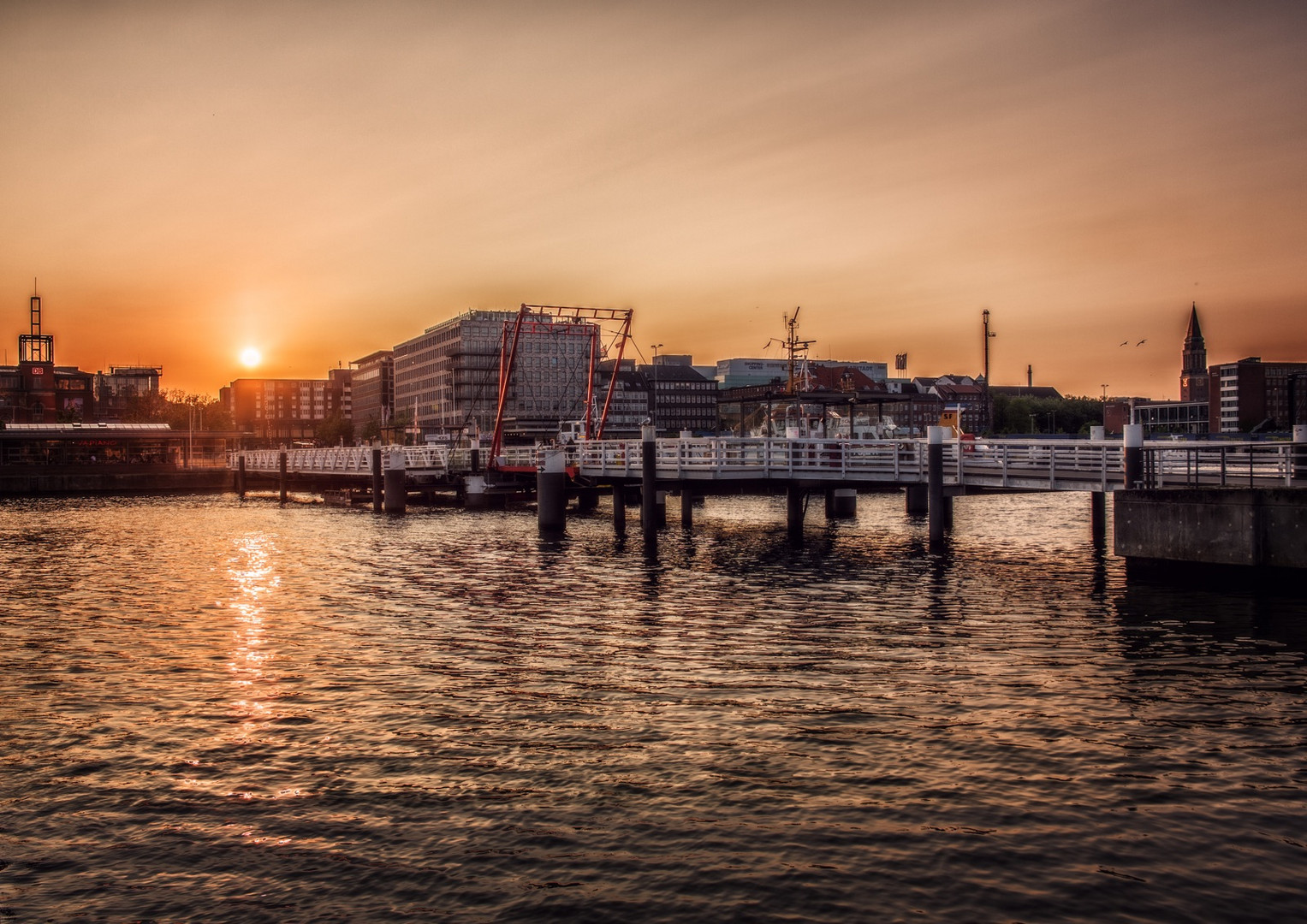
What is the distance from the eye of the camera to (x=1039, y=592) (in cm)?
2492

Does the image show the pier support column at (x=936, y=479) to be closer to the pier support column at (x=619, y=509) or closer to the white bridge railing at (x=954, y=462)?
the white bridge railing at (x=954, y=462)

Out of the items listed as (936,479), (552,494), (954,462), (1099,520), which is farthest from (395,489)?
(1099,520)

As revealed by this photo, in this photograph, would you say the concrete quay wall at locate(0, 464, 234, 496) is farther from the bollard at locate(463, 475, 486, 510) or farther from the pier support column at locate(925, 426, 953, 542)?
the pier support column at locate(925, 426, 953, 542)

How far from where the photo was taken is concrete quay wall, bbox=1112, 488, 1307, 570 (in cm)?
2247

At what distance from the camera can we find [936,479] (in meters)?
33.2

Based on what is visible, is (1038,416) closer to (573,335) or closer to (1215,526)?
(573,335)

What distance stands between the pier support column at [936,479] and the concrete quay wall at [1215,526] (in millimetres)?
7469

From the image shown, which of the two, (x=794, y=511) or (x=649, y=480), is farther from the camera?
(x=794, y=511)

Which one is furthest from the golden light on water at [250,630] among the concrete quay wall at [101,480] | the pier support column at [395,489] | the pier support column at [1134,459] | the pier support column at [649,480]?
the concrete quay wall at [101,480]

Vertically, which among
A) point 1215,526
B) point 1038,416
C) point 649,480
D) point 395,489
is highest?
point 1038,416

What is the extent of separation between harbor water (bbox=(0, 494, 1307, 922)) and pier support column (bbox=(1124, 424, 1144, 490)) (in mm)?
2951

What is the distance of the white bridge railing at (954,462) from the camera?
2702cm

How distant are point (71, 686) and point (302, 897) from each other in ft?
31.9

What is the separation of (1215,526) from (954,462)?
11.3m
